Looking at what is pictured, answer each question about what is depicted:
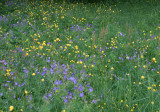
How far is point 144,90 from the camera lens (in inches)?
110

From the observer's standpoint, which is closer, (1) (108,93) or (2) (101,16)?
(1) (108,93)

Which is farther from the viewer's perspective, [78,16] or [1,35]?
[78,16]

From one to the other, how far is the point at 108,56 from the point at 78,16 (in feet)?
11.2

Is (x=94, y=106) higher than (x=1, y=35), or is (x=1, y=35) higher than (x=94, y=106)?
(x=1, y=35)

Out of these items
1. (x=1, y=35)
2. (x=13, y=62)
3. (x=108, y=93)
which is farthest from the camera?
(x=1, y=35)

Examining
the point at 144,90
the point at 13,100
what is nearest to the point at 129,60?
the point at 144,90

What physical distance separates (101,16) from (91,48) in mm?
3066

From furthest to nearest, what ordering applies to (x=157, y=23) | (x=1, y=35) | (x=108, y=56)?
(x=157, y=23)
(x=1, y=35)
(x=108, y=56)

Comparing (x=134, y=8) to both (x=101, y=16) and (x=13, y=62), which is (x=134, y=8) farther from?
(x=13, y=62)

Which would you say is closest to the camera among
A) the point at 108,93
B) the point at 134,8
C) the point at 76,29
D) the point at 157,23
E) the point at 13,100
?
the point at 13,100

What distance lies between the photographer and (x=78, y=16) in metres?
6.73

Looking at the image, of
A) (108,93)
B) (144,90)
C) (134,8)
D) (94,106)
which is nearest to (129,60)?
(144,90)

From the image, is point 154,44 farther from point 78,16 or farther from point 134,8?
point 134,8

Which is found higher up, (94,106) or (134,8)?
(134,8)
